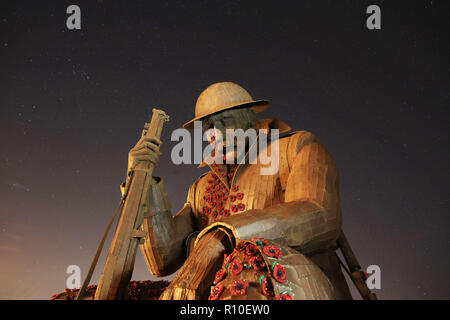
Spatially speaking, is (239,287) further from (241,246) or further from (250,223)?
(250,223)

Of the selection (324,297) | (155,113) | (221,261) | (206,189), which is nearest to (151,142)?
(155,113)

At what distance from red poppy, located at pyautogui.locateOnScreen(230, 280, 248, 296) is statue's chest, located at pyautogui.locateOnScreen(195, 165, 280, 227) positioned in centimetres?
114

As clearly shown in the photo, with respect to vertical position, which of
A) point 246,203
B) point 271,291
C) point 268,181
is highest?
point 268,181

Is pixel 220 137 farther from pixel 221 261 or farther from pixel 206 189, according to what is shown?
pixel 221 261

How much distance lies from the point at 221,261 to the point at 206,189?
5.30 feet

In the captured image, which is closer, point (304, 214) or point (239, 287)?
point (239, 287)

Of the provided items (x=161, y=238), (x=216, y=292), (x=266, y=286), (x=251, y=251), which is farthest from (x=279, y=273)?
(x=161, y=238)

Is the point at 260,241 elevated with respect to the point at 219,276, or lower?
elevated

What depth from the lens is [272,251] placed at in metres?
2.06

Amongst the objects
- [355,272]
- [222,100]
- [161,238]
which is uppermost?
[222,100]

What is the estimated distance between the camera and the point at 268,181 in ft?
10.8

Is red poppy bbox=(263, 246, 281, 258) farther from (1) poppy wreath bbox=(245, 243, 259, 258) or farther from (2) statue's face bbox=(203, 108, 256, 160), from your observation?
(2) statue's face bbox=(203, 108, 256, 160)

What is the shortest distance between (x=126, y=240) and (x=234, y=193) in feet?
3.86

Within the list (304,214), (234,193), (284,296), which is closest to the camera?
(284,296)
